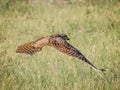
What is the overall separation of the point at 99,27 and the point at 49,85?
221 cm

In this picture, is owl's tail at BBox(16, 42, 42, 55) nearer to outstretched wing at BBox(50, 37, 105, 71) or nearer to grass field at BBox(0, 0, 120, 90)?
grass field at BBox(0, 0, 120, 90)

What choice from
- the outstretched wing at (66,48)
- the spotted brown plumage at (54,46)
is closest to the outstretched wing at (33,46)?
the spotted brown plumage at (54,46)

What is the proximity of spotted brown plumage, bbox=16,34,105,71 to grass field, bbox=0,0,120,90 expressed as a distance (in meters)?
0.08

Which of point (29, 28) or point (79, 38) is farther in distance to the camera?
point (29, 28)

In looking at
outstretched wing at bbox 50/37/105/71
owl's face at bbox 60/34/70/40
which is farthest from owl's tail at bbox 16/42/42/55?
owl's face at bbox 60/34/70/40

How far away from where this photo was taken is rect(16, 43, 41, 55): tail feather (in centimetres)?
530

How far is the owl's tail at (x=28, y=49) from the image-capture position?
5.29 meters

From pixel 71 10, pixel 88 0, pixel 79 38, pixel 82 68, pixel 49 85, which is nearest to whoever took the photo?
pixel 49 85

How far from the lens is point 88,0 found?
770cm

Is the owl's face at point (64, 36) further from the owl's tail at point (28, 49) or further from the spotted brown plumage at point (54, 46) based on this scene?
the owl's tail at point (28, 49)

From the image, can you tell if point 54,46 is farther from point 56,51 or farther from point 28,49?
point 28,49

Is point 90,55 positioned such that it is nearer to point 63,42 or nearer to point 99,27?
point 63,42

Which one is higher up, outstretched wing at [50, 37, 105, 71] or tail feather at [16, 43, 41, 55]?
outstretched wing at [50, 37, 105, 71]

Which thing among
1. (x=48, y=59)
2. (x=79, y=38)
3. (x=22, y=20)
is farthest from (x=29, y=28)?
(x=48, y=59)
